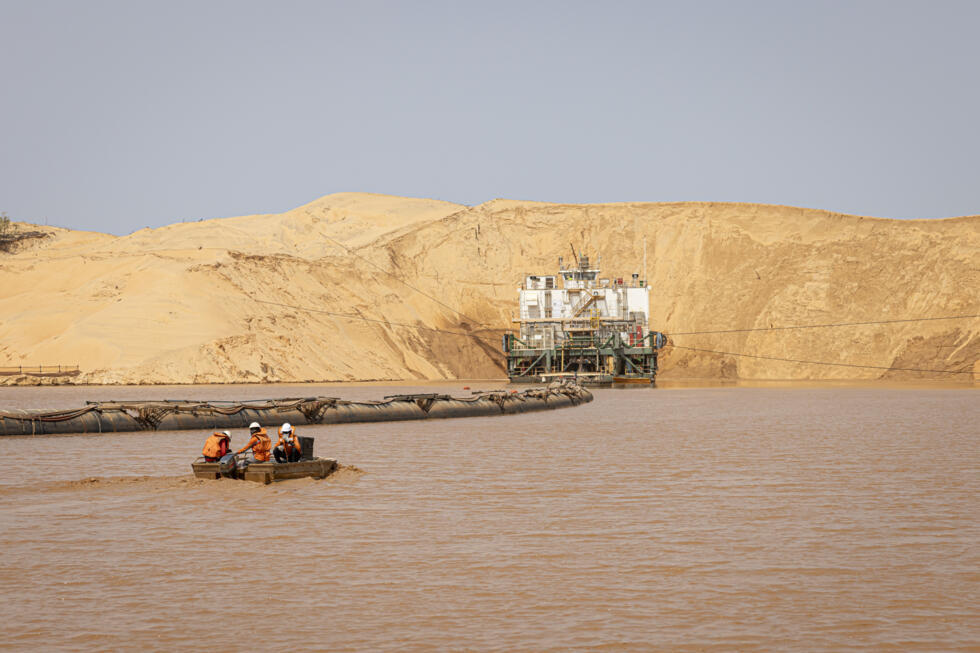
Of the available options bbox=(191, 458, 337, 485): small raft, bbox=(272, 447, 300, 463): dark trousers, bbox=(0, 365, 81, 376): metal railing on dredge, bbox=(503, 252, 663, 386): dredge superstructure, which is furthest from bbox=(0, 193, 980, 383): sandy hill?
bbox=(191, 458, 337, 485): small raft

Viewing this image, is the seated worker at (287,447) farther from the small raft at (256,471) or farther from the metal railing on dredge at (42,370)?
the metal railing on dredge at (42,370)

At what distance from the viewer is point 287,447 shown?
72.0 ft

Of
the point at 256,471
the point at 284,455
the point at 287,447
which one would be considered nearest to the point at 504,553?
the point at 256,471

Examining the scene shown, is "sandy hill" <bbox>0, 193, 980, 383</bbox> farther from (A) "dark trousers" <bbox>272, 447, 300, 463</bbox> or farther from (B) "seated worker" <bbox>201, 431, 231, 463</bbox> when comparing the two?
(A) "dark trousers" <bbox>272, 447, 300, 463</bbox>

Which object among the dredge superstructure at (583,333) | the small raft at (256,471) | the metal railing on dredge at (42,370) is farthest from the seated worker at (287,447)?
the dredge superstructure at (583,333)

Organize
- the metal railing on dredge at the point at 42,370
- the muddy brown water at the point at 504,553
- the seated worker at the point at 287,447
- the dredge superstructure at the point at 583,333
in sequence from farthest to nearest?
the dredge superstructure at the point at 583,333 → the metal railing on dredge at the point at 42,370 → the seated worker at the point at 287,447 → the muddy brown water at the point at 504,553

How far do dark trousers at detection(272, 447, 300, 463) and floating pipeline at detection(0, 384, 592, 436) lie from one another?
1623 centimetres

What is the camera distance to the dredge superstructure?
85.4 meters

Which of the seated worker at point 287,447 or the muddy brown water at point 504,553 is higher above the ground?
the seated worker at point 287,447

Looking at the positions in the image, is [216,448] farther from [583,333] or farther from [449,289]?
[449,289]

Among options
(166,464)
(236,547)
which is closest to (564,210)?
(166,464)

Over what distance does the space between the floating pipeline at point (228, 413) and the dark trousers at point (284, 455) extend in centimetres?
1623

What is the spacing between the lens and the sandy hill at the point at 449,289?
82875 mm

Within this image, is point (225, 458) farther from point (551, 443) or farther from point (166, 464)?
point (551, 443)
